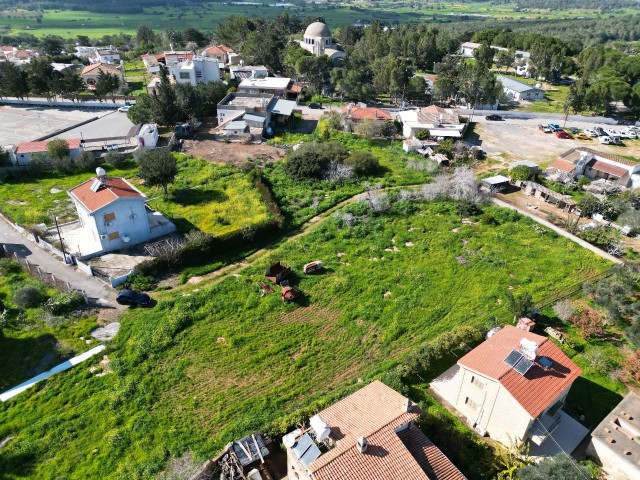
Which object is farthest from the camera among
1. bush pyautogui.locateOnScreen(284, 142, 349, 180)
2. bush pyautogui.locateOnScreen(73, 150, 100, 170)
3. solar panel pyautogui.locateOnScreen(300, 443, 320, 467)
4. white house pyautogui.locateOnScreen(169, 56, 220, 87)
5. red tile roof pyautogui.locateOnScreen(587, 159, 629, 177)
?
white house pyautogui.locateOnScreen(169, 56, 220, 87)

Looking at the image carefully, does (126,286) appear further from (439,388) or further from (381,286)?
(439,388)

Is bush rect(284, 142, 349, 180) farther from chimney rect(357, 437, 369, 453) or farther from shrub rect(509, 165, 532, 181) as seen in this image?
chimney rect(357, 437, 369, 453)

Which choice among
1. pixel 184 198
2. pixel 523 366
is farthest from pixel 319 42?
pixel 523 366

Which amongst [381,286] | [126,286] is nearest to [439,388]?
[381,286]

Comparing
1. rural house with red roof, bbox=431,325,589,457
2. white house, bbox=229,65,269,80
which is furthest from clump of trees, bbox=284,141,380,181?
white house, bbox=229,65,269,80

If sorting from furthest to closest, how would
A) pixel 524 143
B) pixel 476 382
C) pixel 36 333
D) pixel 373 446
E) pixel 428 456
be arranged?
pixel 524 143 → pixel 36 333 → pixel 476 382 → pixel 428 456 → pixel 373 446

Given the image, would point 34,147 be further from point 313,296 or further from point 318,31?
point 318,31
